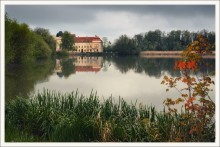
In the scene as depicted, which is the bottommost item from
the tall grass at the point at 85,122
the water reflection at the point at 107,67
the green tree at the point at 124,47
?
the water reflection at the point at 107,67

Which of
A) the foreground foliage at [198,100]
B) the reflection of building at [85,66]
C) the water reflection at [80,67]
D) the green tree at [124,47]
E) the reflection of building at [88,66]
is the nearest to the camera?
the foreground foliage at [198,100]

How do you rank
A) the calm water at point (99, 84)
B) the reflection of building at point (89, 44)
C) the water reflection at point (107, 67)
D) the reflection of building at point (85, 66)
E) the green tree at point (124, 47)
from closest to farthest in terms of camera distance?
the calm water at point (99, 84)
the reflection of building at point (89, 44)
the green tree at point (124, 47)
the water reflection at point (107, 67)
the reflection of building at point (85, 66)

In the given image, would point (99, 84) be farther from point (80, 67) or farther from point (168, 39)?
point (80, 67)

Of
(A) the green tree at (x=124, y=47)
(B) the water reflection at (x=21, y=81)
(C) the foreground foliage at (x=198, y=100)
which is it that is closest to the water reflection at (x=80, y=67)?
(B) the water reflection at (x=21, y=81)

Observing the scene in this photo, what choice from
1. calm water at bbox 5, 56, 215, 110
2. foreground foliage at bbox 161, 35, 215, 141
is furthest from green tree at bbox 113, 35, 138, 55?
foreground foliage at bbox 161, 35, 215, 141

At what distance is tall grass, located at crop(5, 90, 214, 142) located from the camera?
16.9 ft

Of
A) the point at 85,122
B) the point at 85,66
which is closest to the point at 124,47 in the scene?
the point at 85,66

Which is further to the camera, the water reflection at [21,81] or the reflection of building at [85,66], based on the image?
the reflection of building at [85,66]

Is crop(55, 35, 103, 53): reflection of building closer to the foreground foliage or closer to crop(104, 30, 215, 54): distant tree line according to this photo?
crop(104, 30, 215, 54): distant tree line

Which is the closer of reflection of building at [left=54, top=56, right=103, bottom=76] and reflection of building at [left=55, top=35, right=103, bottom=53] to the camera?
reflection of building at [left=55, top=35, right=103, bottom=53]

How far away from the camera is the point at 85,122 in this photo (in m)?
5.33

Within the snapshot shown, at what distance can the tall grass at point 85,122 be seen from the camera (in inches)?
203

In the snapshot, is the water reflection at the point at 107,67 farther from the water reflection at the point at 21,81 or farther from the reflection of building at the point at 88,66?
the water reflection at the point at 21,81

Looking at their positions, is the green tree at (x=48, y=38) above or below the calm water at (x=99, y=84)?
above
